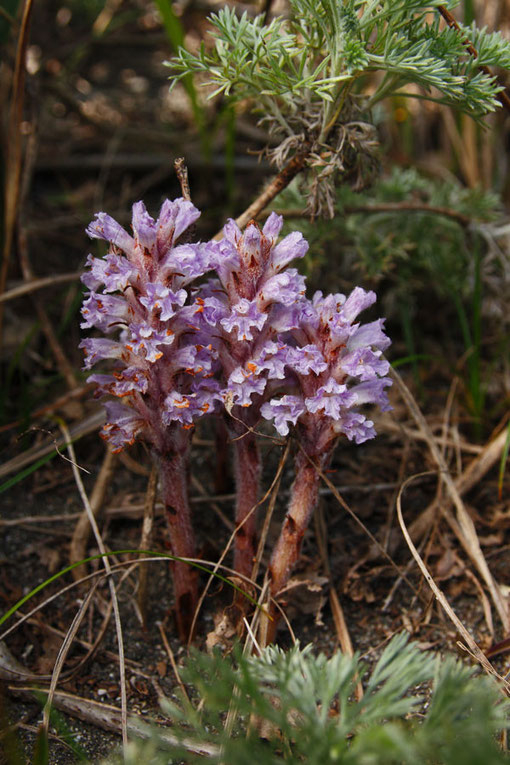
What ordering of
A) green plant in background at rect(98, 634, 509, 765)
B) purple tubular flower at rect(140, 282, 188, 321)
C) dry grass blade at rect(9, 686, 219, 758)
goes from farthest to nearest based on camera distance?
dry grass blade at rect(9, 686, 219, 758) < purple tubular flower at rect(140, 282, 188, 321) < green plant in background at rect(98, 634, 509, 765)

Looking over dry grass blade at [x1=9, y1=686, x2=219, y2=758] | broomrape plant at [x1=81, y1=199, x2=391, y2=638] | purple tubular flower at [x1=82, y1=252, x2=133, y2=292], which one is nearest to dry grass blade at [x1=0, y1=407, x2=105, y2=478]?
broomrape plant at [x1=81, y1=199, x2=391, y2=638]

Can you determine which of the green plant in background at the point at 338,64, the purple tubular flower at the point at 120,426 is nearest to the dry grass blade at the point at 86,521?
the purple tubular flower at the point at 120,426

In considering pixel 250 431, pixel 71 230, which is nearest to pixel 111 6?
pixel 71 230

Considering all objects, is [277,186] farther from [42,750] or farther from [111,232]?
[42,750]

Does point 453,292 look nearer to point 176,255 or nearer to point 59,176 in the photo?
point 176,255

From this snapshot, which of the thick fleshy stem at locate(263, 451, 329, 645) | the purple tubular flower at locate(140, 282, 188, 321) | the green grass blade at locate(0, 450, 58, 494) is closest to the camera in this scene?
the purple tubular flower at locate(140, 282, 188, 321)

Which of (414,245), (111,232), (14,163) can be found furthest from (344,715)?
(14,163)

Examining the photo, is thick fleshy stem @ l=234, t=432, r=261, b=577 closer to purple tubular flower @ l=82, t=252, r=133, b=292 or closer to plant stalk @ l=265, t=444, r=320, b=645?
plant stalk @ l=265, t=444, r=320, b=645
